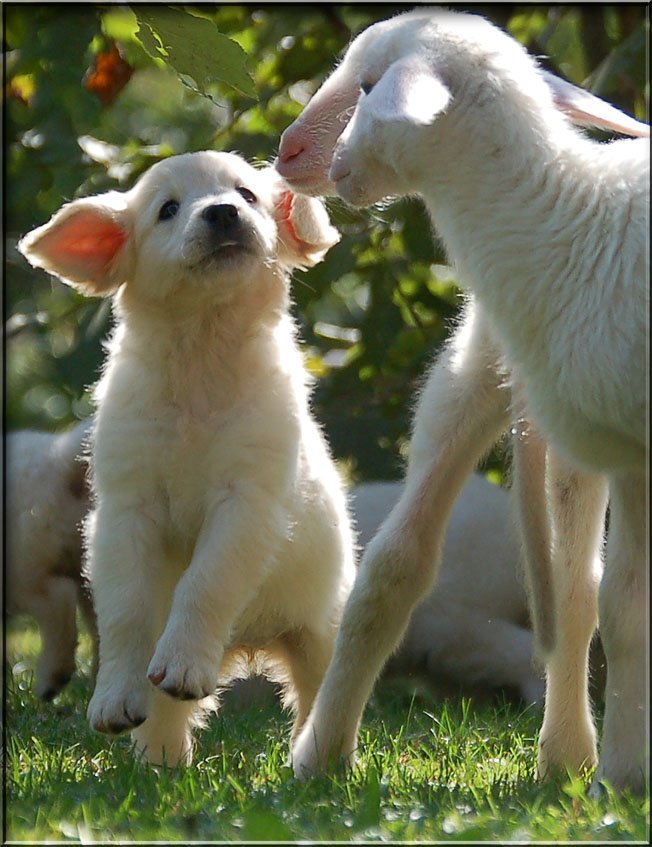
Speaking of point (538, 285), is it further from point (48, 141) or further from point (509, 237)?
point (48, 141)

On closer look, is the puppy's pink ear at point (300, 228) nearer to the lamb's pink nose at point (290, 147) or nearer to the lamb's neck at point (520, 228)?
the lamb's pink nose at point (290, 147)

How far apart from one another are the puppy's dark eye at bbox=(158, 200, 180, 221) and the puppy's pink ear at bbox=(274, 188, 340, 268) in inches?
14.9

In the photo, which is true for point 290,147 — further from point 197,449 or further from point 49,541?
point 49,541

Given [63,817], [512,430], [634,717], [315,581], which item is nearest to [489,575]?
[315,581]

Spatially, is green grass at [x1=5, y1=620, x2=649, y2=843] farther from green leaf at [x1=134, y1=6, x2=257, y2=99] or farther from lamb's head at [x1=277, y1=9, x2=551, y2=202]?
green leaf at [x1=134, y1=6, x2=257, y2=99]

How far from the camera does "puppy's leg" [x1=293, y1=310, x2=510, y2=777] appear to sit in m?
4.33

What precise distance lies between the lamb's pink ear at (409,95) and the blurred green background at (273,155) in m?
2.48

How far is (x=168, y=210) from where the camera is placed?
4.82 meters

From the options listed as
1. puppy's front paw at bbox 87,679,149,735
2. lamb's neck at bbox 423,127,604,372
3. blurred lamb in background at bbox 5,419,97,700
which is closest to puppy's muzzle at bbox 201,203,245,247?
lamb's neck at bbox 423,127,604,372

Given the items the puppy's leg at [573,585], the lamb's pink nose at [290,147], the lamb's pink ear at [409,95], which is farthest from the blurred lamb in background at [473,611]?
the lamb's pink ear at [409,95]

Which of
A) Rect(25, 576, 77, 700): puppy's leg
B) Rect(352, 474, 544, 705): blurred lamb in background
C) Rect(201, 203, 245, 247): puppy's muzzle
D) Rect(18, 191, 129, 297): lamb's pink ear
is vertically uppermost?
Rect(201, 203, 245, 247): puppy's muzzle

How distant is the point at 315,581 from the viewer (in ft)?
16.6

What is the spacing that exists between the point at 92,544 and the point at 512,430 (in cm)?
136

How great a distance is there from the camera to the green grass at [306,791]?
123 inches
